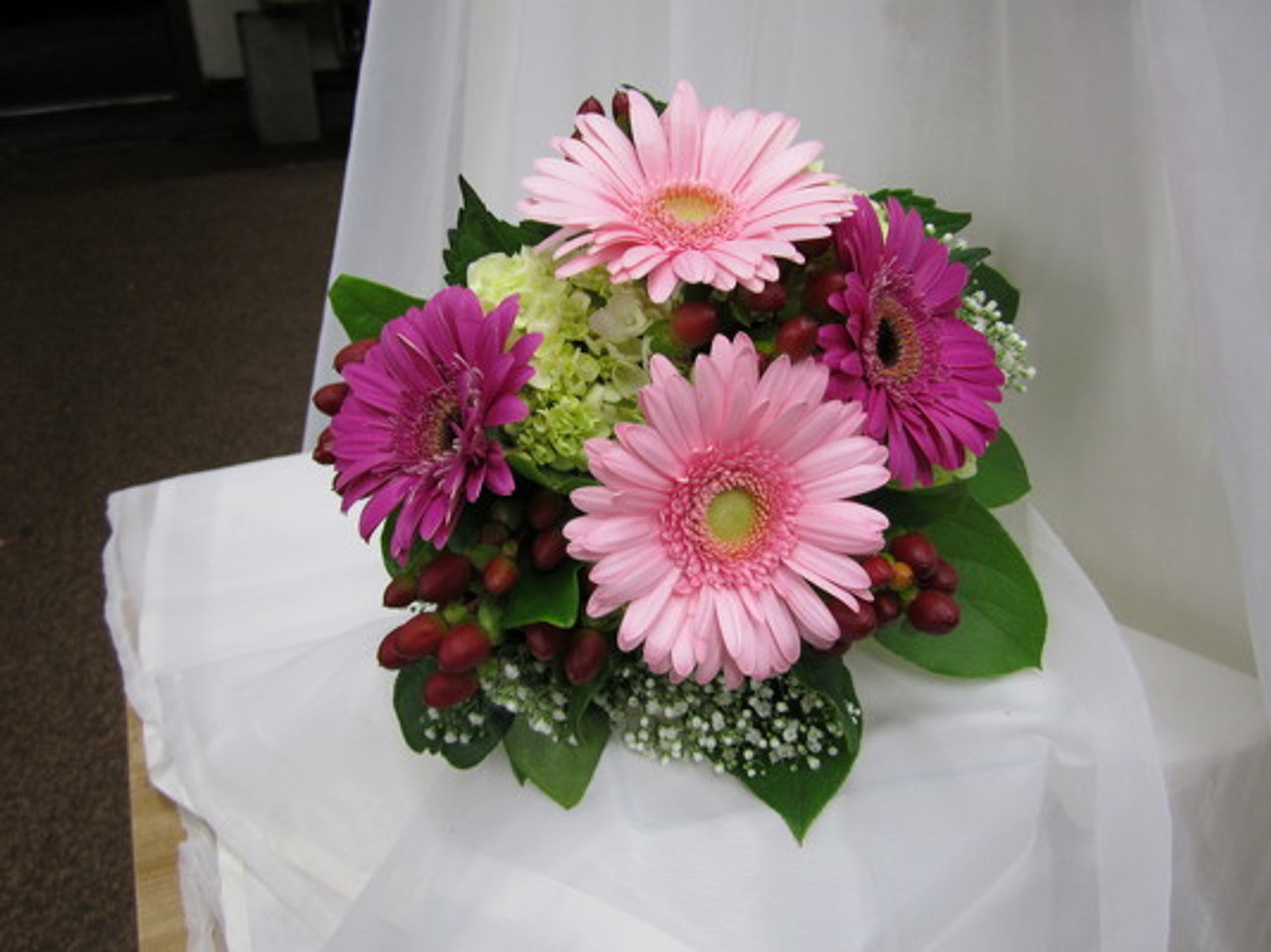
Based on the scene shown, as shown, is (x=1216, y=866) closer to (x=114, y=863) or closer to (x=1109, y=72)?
(x=1109, y=72)

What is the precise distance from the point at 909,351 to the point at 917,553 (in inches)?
3.5

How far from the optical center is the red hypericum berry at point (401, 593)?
48 cm

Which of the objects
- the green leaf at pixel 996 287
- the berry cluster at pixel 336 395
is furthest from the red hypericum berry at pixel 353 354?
the green leaf at pixel 996 287

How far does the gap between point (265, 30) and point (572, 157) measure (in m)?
2.51

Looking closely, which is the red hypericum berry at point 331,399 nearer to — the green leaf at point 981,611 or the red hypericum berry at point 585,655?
the red hypericum berry at point 585,655

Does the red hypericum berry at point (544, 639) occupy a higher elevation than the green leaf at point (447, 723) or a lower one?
higher

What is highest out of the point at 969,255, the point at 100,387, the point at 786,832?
the point at 969,255

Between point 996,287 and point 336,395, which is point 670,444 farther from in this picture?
point 996,287

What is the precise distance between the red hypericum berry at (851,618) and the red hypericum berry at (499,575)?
0.44 ft

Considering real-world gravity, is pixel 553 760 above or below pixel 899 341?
below

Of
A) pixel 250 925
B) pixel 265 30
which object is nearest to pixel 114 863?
pixel 250 925

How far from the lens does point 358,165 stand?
77 cm

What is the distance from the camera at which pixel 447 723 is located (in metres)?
0.52

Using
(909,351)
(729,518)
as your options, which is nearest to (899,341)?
(909,351)
